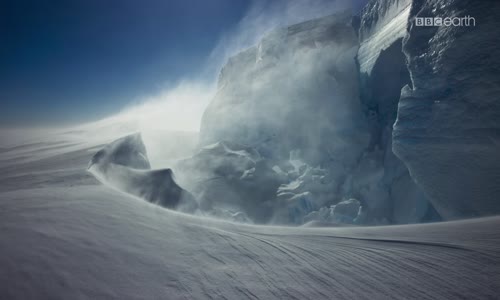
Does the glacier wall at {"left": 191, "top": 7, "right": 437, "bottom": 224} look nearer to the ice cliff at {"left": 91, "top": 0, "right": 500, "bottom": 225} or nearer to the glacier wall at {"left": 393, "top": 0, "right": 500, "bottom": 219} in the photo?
the ice cliff at {"left": 91, "top": 0, "right": 500, "bottom": 225}

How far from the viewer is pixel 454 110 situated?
19.5ft

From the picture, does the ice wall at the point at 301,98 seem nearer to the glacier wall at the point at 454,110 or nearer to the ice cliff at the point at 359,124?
the ice cliff at the point at 359,124

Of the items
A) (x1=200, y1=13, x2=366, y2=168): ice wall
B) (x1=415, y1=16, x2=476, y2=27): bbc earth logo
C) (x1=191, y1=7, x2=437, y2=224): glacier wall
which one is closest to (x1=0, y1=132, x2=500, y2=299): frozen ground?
(x1=415, y1=16, x2=476, y2=27): bbc earth logo

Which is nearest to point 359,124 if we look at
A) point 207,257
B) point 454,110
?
point 454,110

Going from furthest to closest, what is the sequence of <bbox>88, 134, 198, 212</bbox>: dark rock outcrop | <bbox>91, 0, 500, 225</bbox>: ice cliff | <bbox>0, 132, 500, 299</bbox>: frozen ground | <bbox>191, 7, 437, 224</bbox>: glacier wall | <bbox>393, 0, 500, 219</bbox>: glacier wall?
1. <bbox>191, 7, 437, 224</bbox>: glacier wall
2. <bbox>91, 0, 500, 225</bbox>: ice cliff
3. <bbox>393, 0, 500, 219</bbox>: glacier wall
4. <bbox>88, 134, 198, 212</bbox>: dark rock outcrop
5. <bbox>0, 132, 500, 299</bbox>: frozen ground

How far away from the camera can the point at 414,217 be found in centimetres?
935

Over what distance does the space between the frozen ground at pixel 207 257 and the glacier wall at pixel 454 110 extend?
3.47 meters

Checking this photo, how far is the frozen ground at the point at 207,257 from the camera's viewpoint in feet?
4.83

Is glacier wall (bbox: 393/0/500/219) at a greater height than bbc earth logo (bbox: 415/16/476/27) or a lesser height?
lesser

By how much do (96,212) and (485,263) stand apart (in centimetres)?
355

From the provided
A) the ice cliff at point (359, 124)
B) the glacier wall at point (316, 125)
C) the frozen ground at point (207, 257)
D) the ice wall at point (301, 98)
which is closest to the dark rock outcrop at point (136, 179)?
the frozen ground at point (207, 257)

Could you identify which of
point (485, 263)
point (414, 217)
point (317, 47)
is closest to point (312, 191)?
point (414, 217)

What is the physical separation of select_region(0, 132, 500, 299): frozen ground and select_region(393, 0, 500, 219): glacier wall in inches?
136

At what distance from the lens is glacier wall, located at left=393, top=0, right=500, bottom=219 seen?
17.0ft
